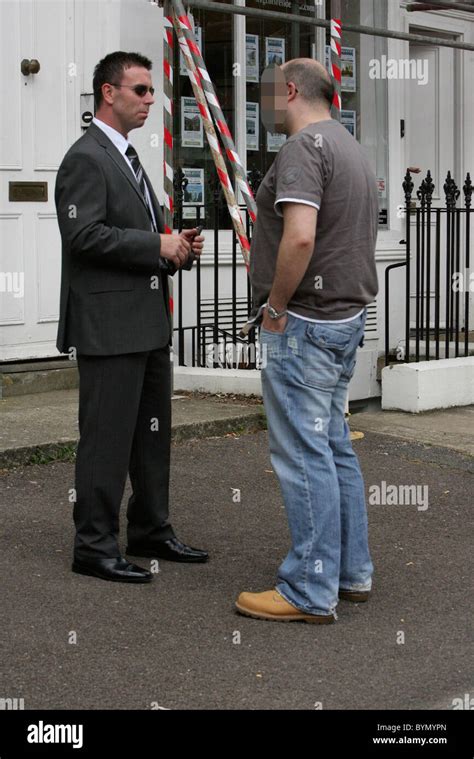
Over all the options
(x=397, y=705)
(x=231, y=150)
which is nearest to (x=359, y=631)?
(x=397, y=705)

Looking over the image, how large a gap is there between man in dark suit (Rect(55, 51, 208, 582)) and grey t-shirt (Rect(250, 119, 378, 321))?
0.58 meters

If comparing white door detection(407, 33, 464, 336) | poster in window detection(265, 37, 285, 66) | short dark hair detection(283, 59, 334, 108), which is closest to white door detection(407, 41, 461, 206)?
white door detection(407, 33, 464, 336)

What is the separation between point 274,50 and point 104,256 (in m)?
6.03

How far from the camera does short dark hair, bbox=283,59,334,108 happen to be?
15.2 ft

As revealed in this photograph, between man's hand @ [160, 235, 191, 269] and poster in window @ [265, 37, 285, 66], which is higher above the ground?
poster in window @ [265, 37, 285, 66]

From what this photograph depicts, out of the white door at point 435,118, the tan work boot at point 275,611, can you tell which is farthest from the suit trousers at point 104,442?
the white door at point 435,118

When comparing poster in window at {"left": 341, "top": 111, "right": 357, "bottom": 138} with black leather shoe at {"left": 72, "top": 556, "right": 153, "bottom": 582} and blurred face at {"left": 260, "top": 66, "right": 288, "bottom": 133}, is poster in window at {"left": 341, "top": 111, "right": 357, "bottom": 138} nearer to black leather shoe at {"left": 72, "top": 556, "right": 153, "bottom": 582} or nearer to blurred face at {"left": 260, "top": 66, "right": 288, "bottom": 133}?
blurred face at {"left": 260, "top": 66, "right": 288, "bottom": 133}

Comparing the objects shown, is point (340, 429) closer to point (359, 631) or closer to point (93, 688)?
point (359, 631)

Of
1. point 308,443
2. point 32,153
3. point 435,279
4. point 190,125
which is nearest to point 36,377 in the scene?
point 32,153

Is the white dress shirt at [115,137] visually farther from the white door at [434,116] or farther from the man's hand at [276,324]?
the white door at [434,116]

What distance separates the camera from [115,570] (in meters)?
5.12

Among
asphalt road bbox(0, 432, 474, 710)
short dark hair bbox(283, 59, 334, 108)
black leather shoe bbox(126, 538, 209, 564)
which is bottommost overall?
asphalt road bbox(0, 432, 474, 710)

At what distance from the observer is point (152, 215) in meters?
5.31

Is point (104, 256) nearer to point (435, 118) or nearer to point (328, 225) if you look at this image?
point (328, 225)
